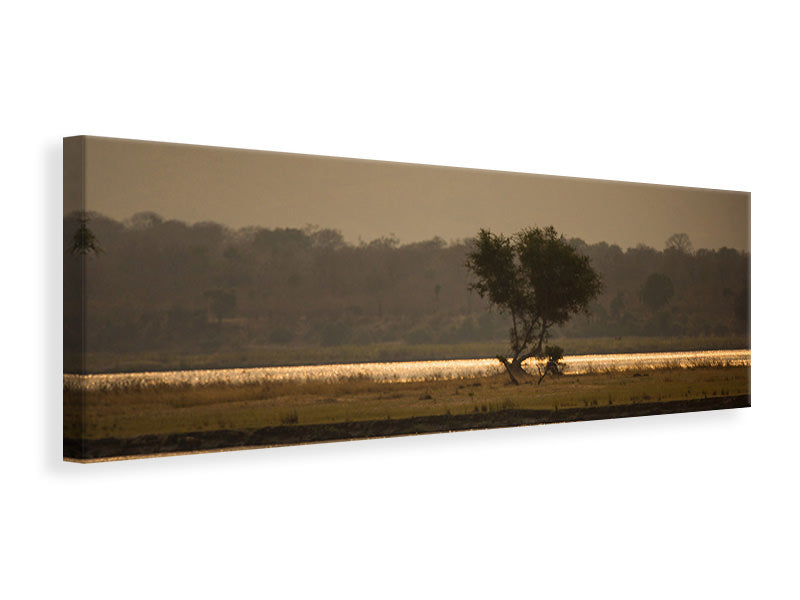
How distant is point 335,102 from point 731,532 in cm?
487

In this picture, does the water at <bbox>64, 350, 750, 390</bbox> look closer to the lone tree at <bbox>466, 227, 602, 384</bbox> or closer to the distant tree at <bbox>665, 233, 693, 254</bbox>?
the lone tree at <bbox>466, 227, 602, 384</bbox>

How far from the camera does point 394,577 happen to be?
823 centimetres

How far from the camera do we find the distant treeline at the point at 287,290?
22.9 ft

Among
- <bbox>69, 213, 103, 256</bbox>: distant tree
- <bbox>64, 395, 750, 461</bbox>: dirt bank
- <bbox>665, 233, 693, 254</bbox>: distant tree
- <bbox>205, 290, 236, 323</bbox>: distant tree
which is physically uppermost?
<bbox>665, 233, 693, 254</bbox>: distant tree

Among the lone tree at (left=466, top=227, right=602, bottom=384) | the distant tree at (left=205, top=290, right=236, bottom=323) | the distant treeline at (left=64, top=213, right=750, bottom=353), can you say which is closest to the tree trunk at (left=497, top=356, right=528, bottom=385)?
the lone tree at (left=466, top=227, right=602, bottom=384)

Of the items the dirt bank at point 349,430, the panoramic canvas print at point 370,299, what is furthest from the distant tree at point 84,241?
the dirt bank at point 349,430

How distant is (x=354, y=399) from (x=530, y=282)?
5.51ft

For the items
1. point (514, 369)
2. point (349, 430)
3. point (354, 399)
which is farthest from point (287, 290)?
point (514, 369)

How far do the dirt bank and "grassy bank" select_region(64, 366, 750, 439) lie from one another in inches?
1.4

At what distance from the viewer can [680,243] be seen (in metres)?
9.64

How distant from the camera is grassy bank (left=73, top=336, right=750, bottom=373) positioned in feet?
23.2
